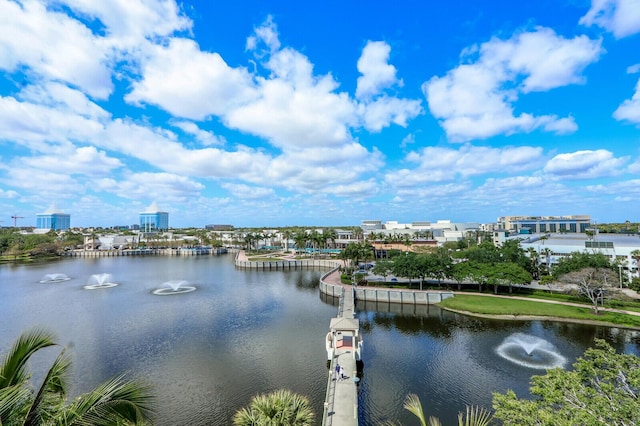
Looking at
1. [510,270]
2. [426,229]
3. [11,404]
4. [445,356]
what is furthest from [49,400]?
[426,229]

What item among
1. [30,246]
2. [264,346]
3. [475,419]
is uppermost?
[30,246]

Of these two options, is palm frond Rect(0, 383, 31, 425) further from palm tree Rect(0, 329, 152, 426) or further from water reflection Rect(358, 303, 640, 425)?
water reflection Rect(358, 303, 640, 425)

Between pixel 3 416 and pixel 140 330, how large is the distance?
126 feet

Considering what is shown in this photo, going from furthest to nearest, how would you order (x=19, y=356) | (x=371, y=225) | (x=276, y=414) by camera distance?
1. (x=371, y=225)
2. (x=276, y=414)
3. (x=19, y=356)

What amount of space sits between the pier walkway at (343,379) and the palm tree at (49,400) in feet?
49.8

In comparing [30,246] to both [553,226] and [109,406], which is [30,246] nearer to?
[109,406]

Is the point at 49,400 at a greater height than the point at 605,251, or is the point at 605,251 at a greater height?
the point at 49,400

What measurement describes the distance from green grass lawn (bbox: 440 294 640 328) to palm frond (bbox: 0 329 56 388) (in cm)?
4605

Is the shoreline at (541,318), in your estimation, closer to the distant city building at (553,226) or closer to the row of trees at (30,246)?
the distant city building at (553,226)

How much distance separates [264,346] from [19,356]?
29.0 m

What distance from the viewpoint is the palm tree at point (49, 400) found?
5.00 meters

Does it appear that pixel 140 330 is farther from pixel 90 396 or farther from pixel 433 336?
pixel 90 396

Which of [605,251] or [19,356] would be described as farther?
[605,251]

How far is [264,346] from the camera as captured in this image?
106ft
